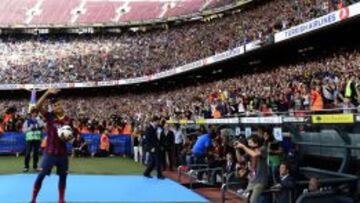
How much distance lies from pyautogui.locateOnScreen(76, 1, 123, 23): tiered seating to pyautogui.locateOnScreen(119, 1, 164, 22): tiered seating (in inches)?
58.6

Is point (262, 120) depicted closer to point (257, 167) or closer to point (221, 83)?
point (257, 167)

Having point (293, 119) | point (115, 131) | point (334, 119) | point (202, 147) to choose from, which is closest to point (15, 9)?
point (115, 131)

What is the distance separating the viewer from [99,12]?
55594 mm

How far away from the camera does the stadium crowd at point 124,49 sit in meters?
35.8

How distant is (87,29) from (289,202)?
48914 mm

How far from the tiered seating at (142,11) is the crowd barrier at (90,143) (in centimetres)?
2790

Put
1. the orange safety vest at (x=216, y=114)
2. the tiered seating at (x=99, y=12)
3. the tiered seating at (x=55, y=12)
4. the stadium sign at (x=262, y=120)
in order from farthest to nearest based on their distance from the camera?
the tiered seating at (x=55, y=12)
the tiered seating at (x=99, y=12)
the orange safety vest at (x=216, y=114)
the stadium sign at (x=262, y=120)

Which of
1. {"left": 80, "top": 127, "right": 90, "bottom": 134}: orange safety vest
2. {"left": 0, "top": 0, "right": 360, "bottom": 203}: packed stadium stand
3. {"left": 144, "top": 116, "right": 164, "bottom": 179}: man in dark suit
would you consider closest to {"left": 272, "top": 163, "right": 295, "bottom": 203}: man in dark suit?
{"left": 0, "top": 0, "right": 360, "bottom": 203}: packed stadium stand

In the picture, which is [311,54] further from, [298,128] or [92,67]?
[92,67]

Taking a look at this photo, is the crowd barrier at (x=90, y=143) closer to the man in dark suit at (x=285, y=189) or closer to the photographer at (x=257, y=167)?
the photographer at (x=257, y=167)

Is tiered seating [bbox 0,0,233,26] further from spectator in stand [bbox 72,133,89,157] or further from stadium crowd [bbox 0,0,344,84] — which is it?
spectator in stand [bbox 72,133,89,157]

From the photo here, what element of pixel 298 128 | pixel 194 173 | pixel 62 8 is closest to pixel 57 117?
pixel 298 128

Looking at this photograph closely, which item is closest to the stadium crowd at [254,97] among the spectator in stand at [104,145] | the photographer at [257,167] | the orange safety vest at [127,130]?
the orange safety vest at [127,130]

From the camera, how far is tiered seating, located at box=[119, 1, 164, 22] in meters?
52.6
